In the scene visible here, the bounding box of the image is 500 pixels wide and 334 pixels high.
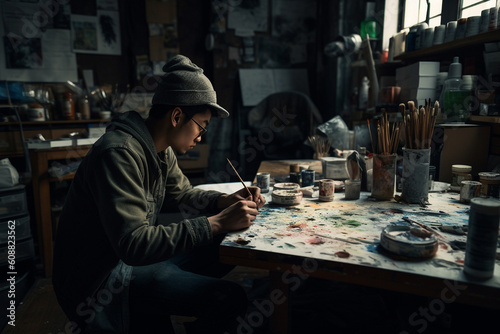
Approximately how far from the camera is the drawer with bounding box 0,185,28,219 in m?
2.42

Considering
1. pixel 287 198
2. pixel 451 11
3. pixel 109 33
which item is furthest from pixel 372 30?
pixel 109 33

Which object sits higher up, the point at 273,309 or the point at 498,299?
the point at 498,299

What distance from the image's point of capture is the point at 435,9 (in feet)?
8.11

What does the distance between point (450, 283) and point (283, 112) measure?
3.07m

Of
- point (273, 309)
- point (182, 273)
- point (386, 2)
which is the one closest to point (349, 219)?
Result: point (273, 309)

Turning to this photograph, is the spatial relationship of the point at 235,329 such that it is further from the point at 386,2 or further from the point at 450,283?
the point at 386,2

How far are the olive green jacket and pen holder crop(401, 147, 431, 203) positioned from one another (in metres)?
0.84

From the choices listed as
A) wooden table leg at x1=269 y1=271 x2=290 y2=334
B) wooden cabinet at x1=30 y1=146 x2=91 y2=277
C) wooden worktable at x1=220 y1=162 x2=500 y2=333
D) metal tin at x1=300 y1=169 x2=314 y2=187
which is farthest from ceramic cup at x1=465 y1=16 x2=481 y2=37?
wooden cabinet at x1=30 y1=146 x2=91 y2=277

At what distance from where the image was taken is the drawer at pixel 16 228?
92.3 inches

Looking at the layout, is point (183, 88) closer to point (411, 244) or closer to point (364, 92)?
point (411, 244)

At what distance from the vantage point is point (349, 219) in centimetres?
127

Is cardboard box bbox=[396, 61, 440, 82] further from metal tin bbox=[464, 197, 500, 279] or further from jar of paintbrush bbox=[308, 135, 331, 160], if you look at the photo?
metal tin bbox=[464, 197, 500, 279]

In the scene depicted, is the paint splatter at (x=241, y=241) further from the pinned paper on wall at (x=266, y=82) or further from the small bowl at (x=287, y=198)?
the pinned paper on wall at (x=266, y=82)

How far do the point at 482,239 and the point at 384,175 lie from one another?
69 centimetres
